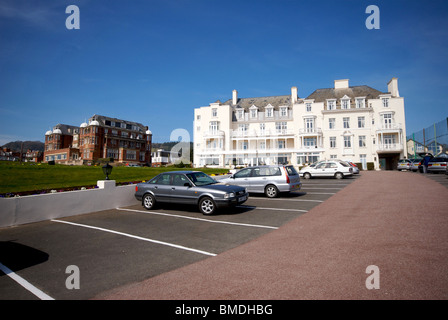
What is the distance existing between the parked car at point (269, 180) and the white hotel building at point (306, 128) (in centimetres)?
3185

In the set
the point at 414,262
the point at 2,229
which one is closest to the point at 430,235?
the point at 414,262

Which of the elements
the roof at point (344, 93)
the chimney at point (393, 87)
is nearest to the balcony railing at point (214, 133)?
the roof at point (344, 93)

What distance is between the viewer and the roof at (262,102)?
169ft

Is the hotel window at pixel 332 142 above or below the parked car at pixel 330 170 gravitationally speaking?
above

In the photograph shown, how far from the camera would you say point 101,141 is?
69.8 metres

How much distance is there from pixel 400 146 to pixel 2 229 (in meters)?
48.1

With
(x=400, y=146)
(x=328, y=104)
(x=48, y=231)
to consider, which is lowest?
(x=48, y=231)

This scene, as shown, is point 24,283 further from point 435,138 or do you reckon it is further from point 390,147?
point 435,138

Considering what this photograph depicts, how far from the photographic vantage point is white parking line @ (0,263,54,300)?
357cm

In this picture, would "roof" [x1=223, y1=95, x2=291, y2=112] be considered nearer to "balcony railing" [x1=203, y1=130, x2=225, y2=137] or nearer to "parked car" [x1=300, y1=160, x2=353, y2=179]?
"balcony railing" [x1=203, y1=130, x2=225, y2=137]

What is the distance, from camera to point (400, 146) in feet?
129

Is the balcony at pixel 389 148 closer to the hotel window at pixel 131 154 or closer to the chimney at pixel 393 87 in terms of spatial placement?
the chimney at pixel 393 87
